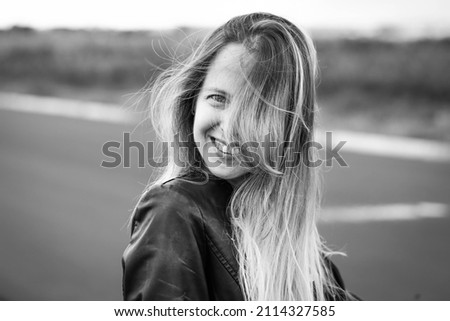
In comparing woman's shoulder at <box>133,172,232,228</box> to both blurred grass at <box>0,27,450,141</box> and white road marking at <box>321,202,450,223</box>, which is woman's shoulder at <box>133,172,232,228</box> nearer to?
white road marking at <box>321,202,450,223</box>

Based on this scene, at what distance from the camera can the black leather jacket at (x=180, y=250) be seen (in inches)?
46.1

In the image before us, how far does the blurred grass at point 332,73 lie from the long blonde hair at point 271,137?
508 cm

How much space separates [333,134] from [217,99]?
5.50m

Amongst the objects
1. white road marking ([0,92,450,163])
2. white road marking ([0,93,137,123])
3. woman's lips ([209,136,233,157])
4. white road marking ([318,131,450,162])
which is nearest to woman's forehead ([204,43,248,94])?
woman's lips ([209,136,233,157])

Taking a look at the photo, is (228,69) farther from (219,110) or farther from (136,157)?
(136,157)

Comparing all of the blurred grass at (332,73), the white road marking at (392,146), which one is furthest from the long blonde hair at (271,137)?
the blurred grass at (332,73)

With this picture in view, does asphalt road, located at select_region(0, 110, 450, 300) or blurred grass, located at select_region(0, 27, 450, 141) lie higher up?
blurred grass, located at select_region(0, 27, 450, 141)

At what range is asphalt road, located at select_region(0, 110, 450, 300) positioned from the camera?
11.1 feet

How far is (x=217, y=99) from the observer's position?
134 centimetres

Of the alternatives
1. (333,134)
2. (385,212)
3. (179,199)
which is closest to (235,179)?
(179,199)

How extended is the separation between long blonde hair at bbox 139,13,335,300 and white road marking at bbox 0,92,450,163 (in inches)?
169
